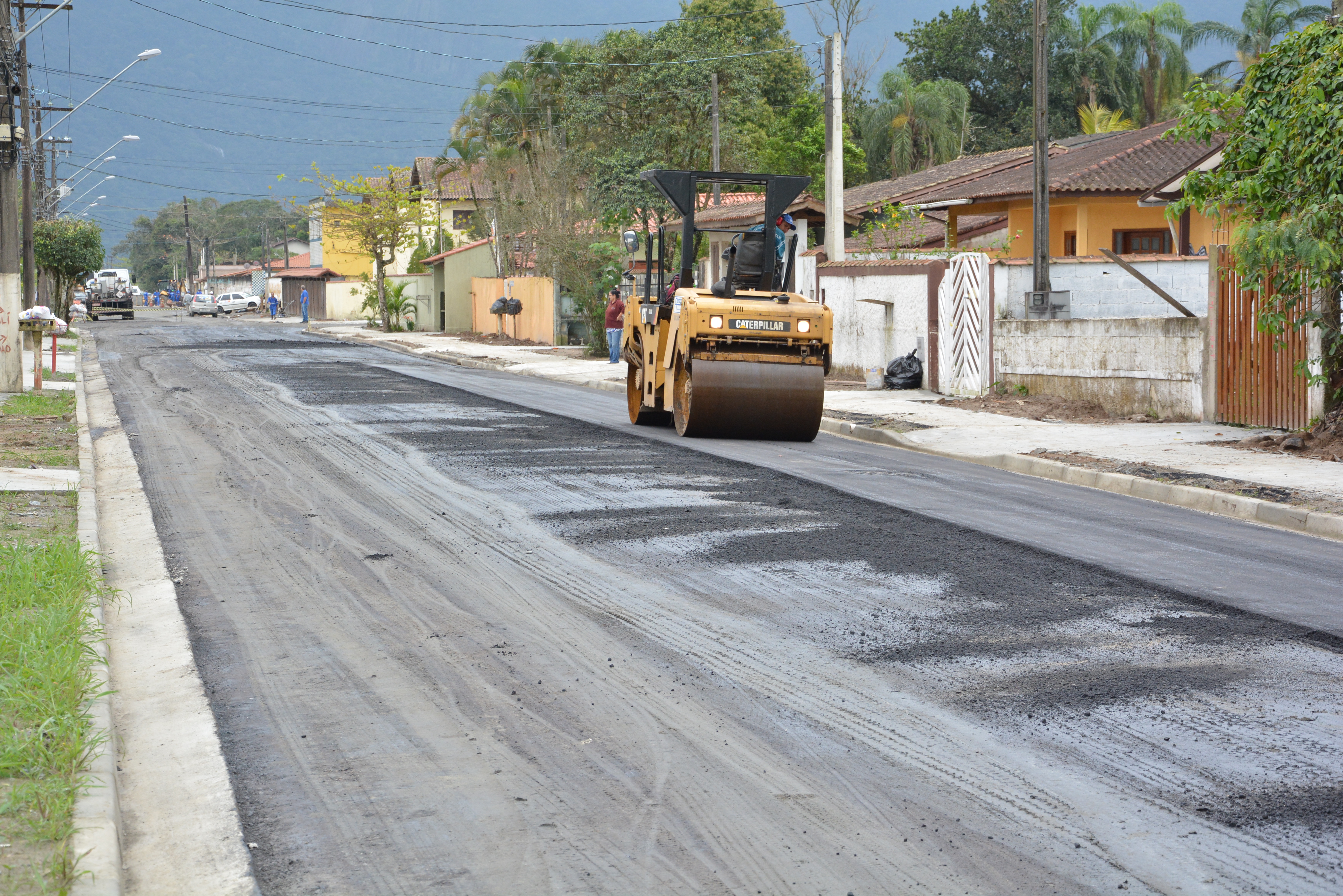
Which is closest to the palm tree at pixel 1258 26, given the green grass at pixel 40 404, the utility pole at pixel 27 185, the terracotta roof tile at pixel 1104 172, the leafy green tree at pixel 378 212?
the terracotta roof tile at pixel 1104 172

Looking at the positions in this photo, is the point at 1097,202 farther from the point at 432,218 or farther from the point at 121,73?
the point at 432,218

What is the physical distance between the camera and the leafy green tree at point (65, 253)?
186 ft

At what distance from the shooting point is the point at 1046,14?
67.4 feet

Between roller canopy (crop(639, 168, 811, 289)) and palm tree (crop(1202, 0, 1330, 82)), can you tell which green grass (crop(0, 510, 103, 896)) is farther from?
palm tree (crop(1202, 0, 1330, 82))

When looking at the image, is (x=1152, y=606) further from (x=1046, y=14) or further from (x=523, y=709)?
(x=1046, y=14)

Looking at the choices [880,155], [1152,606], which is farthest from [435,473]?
[880,155]

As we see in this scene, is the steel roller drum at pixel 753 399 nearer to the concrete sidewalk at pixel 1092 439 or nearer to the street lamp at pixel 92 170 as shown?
the concrete sidewalk at pixel 1092 439

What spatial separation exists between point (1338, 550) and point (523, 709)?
6.74 meters

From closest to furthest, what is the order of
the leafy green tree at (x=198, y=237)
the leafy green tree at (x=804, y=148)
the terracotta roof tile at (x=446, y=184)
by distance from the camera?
the leafy green tree at (x=804, y=148)
the terracotta roof tile at (x=446, y=184)
the leafy green tree at (x=198, y=237)

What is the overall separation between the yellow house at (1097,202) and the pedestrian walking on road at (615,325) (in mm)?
7469

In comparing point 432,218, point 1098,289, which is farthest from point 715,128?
point 432,218

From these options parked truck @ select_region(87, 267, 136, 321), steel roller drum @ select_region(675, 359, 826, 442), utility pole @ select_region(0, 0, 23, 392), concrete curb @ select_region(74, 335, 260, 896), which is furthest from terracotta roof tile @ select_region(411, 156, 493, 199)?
concrete curb @ select_region(74, 335, 260, 896)

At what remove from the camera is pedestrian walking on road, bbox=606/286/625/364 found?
32.0 m

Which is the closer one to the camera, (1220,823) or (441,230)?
(1220,823)
